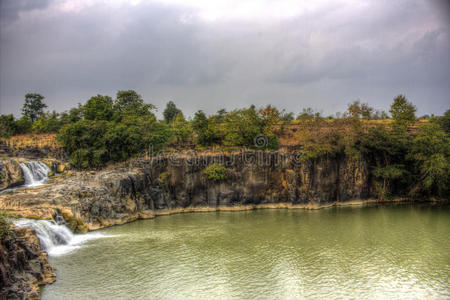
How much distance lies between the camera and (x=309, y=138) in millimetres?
34469

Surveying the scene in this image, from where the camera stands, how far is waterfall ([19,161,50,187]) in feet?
95.8

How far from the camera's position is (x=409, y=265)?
17.6m

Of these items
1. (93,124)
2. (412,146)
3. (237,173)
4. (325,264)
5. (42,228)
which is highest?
(93,124)

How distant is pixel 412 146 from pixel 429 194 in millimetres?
5384

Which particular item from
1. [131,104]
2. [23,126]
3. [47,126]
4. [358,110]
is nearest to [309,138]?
[358,110]

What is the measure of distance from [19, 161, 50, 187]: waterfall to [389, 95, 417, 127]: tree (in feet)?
129

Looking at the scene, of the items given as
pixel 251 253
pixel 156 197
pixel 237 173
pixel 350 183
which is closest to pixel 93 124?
pixel 156 197

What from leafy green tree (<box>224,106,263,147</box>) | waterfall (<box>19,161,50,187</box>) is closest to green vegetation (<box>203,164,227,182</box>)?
leafy green tree (<box>224,106,263,147</box>)

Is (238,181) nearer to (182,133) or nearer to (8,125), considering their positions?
(182,133)

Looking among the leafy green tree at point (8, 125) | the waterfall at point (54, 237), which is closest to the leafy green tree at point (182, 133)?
the waterfall at point (54, 237)

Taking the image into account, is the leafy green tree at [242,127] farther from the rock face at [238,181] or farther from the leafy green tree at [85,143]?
the leafy green tree at [85,143]

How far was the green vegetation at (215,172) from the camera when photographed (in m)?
32.7

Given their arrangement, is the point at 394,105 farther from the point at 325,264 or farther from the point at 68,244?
the point at 68,244

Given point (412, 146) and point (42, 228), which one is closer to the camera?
point (42, 228)
